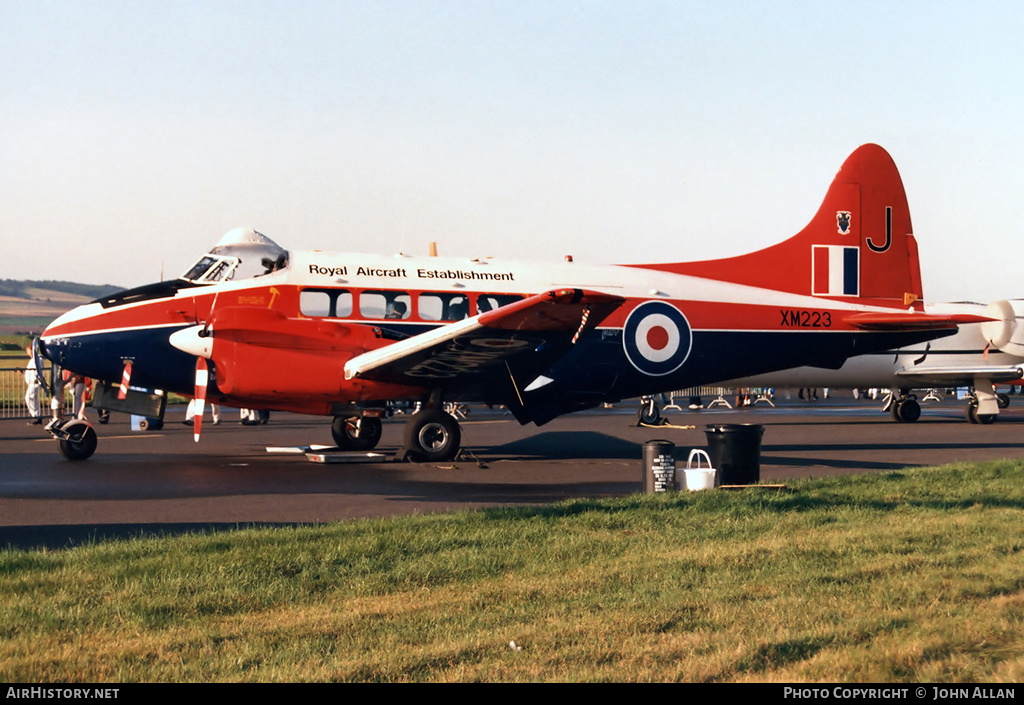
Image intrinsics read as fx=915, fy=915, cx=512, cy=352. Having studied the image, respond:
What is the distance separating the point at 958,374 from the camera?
1230 inches

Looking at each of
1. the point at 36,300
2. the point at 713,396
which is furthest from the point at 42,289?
the point at 713,396

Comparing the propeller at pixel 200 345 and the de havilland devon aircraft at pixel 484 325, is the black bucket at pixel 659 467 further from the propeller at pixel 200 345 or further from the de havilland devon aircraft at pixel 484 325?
the propeller at pixel 200 345

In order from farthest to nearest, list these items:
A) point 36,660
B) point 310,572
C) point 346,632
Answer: point 310,572, point 346,632, point 36,660

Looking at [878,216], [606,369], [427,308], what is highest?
[878,216]

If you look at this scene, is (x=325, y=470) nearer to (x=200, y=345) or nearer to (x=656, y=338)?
(x=200, y=345)

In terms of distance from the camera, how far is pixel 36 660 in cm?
529

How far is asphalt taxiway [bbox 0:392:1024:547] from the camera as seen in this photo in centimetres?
1077

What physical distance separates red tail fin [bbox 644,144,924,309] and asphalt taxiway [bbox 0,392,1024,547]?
145 inches

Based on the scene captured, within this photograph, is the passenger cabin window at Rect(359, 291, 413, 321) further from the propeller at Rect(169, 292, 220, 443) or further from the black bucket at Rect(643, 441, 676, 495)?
the black bucket at Rect(643, 441, 676, 495)

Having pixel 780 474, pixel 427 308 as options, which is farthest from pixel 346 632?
pixel 427 308
